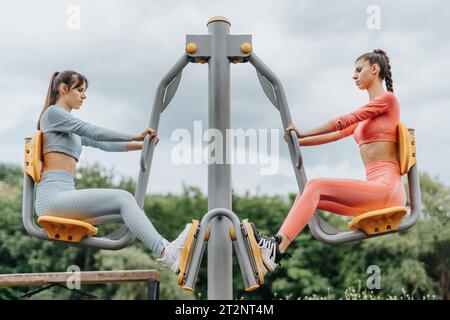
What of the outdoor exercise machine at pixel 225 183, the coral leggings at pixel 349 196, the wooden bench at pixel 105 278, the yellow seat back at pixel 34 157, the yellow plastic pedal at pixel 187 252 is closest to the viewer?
the yellow plastic pedal at pixel 187 252

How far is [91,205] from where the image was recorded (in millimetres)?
3232

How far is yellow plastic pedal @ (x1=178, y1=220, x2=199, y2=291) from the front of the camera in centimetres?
296

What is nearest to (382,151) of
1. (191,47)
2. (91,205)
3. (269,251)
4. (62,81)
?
(269,251)

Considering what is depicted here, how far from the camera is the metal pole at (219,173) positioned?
3.27 metres

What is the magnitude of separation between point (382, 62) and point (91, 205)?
1934 millimetres

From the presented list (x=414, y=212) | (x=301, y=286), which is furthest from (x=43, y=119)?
(x=301, y=286)

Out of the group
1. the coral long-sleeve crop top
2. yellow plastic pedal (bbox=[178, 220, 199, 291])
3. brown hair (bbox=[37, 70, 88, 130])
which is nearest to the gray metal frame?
the coral long-sleeve crop top

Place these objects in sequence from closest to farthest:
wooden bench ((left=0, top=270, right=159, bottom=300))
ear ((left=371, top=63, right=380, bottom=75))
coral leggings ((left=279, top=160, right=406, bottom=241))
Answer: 1. coral leggings ((left=279, top=160, right=406, bottom=241))
2. ear ((left=371, top=63, right=380, bottom=75))
3. wooden bench ((left=0, top=270, right=159, bottom=300))

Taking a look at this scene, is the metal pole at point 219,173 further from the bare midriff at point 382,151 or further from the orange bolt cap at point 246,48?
the bare midriff at point 382,151

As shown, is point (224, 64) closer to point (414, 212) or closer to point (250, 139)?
point (250, 139)

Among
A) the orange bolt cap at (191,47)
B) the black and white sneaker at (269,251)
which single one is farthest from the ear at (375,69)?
the black and white sneaker at (269,251)

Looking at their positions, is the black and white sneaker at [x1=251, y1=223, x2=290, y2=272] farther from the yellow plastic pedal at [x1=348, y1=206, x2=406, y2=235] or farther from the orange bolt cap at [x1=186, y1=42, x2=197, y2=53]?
the orange bolt cap at [x1=186, y1=42, x2=197, y2=53]

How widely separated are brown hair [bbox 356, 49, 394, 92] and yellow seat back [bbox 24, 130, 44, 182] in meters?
2.01

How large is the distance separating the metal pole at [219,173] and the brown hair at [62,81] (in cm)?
81
